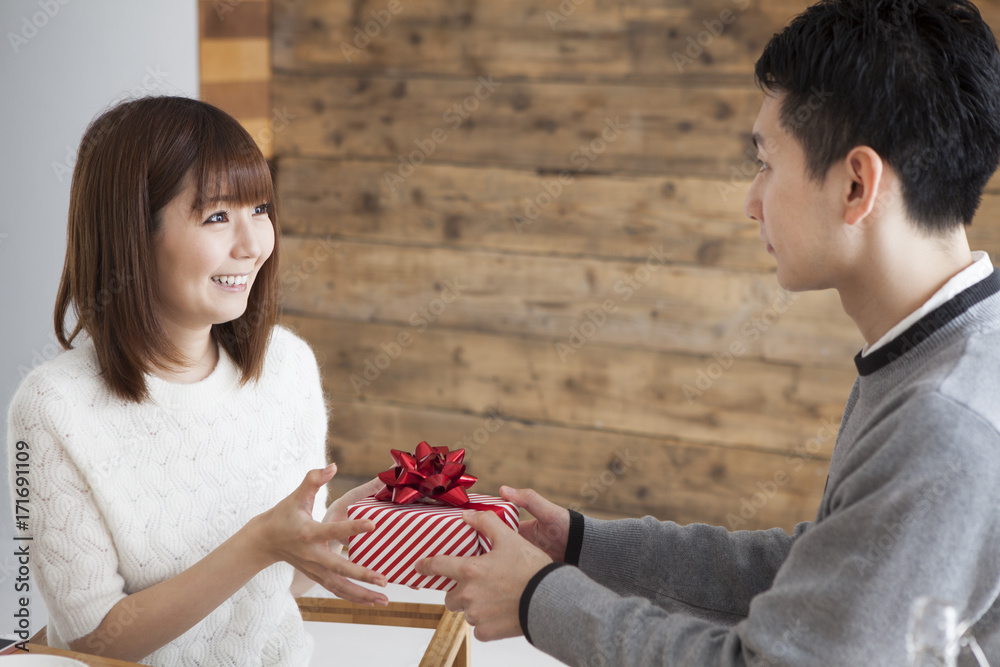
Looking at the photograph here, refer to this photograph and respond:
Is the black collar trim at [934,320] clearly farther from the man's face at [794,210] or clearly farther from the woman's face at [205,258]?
the woman's face at [205,258]

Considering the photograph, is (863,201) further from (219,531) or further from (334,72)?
(334,72)

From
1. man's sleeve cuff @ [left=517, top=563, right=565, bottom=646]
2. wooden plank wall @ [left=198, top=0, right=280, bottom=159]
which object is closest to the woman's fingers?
man's sleeve cuff @ [left=517, top=563, right=565, bottom=646]

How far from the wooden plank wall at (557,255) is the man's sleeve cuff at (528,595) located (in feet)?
6.23

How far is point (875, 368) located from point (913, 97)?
303 mm

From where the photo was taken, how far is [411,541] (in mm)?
1227

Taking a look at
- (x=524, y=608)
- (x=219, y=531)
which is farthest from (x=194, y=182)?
(x=524, y=608)

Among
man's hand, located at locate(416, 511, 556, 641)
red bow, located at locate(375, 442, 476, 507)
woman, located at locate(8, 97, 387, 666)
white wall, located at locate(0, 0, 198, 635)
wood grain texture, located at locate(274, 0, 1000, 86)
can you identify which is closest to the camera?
man's hand, located at locate(416, 511, 556, 641)

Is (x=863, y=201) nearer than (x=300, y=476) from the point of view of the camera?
Yes

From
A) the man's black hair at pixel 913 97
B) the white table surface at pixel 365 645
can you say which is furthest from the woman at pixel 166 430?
the man's black hair at pixel 913 97

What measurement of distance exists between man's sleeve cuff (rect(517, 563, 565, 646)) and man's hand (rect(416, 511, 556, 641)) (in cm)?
1

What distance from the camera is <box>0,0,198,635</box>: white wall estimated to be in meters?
2.23

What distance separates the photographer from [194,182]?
50.8 inches

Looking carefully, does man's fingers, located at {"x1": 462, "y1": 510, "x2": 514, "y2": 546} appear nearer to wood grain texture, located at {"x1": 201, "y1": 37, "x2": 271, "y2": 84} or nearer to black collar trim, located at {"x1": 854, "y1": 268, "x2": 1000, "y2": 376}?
black collar trim, located at {"x1": 854, "y1": 268, "x2": 1000, "y2": 376}

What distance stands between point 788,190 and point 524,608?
0.58 m
